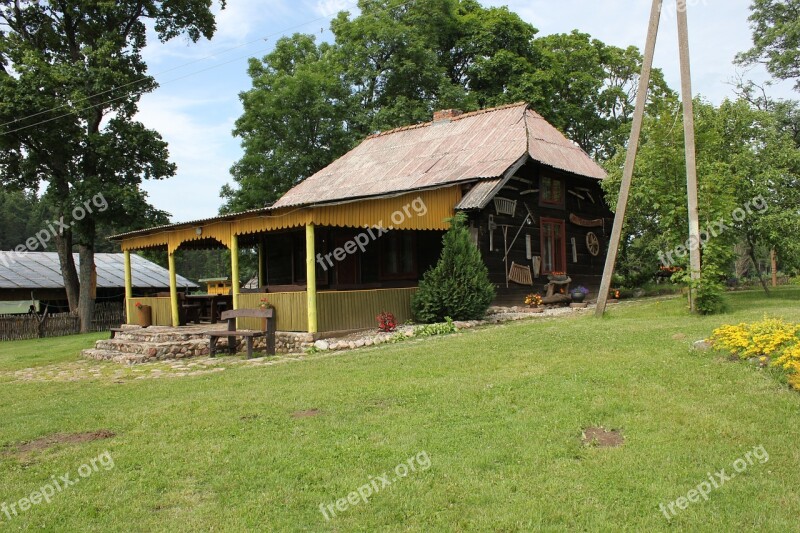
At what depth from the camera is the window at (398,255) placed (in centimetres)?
1828

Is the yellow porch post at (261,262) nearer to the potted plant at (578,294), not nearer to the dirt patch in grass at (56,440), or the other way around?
the potted plant at (578,294)

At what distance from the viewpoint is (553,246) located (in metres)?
20.5

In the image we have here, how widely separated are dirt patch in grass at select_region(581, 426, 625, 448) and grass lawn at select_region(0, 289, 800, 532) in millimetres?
84

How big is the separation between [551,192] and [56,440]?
54.6 ft

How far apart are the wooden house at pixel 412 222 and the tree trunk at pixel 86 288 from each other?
23.9ft

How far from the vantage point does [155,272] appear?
36.1 m

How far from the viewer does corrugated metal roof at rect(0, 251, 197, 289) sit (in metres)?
29.7

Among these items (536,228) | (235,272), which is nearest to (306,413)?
(235,272)

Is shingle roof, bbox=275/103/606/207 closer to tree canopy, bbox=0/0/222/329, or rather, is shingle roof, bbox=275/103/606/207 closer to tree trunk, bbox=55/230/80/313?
tree canopy, bbox=0/0/222/329

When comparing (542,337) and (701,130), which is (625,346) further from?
(701,130)

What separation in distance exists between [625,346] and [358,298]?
6.65 meters

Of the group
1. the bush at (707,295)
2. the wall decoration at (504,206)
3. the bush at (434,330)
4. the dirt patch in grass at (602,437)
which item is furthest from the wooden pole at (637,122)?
the dirt patch in grass at (602,437)

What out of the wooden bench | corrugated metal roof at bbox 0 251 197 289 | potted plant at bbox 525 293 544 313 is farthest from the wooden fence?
potted plant at bbox 525 293 544 313

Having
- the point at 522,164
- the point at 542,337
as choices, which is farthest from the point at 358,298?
the point at 522,164
